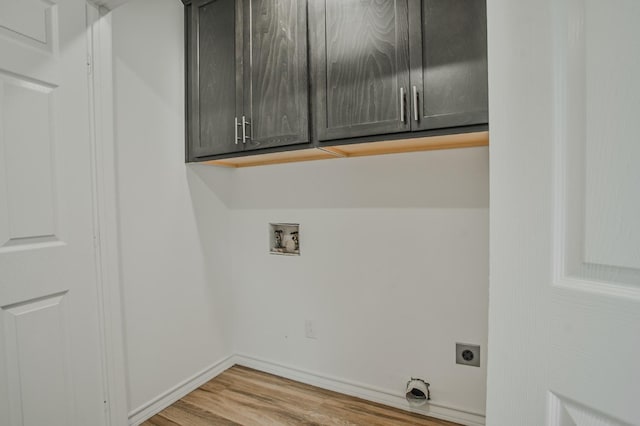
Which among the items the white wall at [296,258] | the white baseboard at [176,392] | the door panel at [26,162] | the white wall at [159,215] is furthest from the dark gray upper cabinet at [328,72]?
the white baseboard at [176,392]

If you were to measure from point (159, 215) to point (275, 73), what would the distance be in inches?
42.0

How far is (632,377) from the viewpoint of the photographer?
0.46m

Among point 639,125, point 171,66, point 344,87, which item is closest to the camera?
point 639,125

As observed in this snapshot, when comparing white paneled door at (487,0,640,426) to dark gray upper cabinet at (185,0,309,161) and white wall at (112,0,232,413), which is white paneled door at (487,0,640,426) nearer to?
dark gray upper cabinet at (185,0,309,161)

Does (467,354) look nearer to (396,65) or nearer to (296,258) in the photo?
(296,258)

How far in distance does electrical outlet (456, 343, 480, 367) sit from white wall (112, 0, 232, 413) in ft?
5.27

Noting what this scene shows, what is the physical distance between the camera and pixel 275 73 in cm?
162

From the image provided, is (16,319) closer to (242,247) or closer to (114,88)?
(114,88)

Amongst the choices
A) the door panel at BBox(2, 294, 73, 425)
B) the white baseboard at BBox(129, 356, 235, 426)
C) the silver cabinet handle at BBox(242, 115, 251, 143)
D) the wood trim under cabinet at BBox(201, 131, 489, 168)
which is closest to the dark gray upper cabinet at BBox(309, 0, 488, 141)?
the wood trim under cabinet at BBox(201, 131, 489, 168)

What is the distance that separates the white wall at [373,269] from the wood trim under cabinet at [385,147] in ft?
0.17

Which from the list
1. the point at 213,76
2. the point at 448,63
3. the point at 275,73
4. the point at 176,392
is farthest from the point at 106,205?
the point at 448,63

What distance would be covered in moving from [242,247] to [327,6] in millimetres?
1628

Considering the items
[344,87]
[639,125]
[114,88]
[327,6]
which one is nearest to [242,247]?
[114,88]

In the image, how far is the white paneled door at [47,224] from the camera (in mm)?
1158
